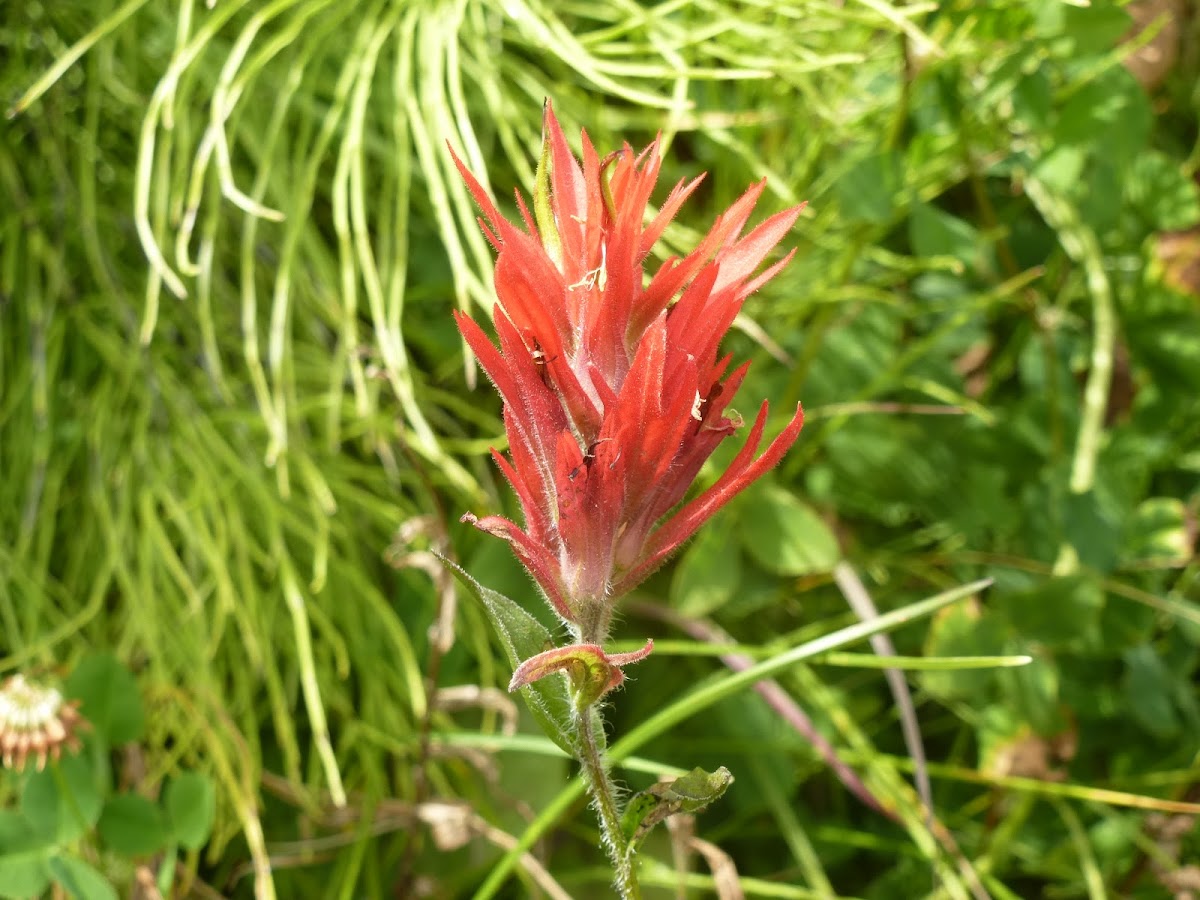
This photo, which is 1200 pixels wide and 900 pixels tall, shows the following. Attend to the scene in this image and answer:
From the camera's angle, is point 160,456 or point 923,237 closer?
point 923,237

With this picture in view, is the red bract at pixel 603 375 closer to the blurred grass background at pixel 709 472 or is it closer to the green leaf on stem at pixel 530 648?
the green leaf on stem at pixel 530 648

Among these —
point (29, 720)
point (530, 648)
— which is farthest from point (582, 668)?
point (29, 720)

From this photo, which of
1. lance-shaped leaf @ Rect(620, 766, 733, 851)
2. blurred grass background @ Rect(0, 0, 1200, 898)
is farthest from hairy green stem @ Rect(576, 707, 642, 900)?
blurred grass background @ Rect(0, 0, 1200, 898)

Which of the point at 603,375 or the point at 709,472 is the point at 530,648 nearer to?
the point at 603,375

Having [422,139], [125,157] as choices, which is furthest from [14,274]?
[422,139]

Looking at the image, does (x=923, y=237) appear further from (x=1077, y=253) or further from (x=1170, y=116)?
(x=1170, y=116)

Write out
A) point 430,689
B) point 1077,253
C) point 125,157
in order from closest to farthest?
point 430,689
point 1077,253
point 125,157
